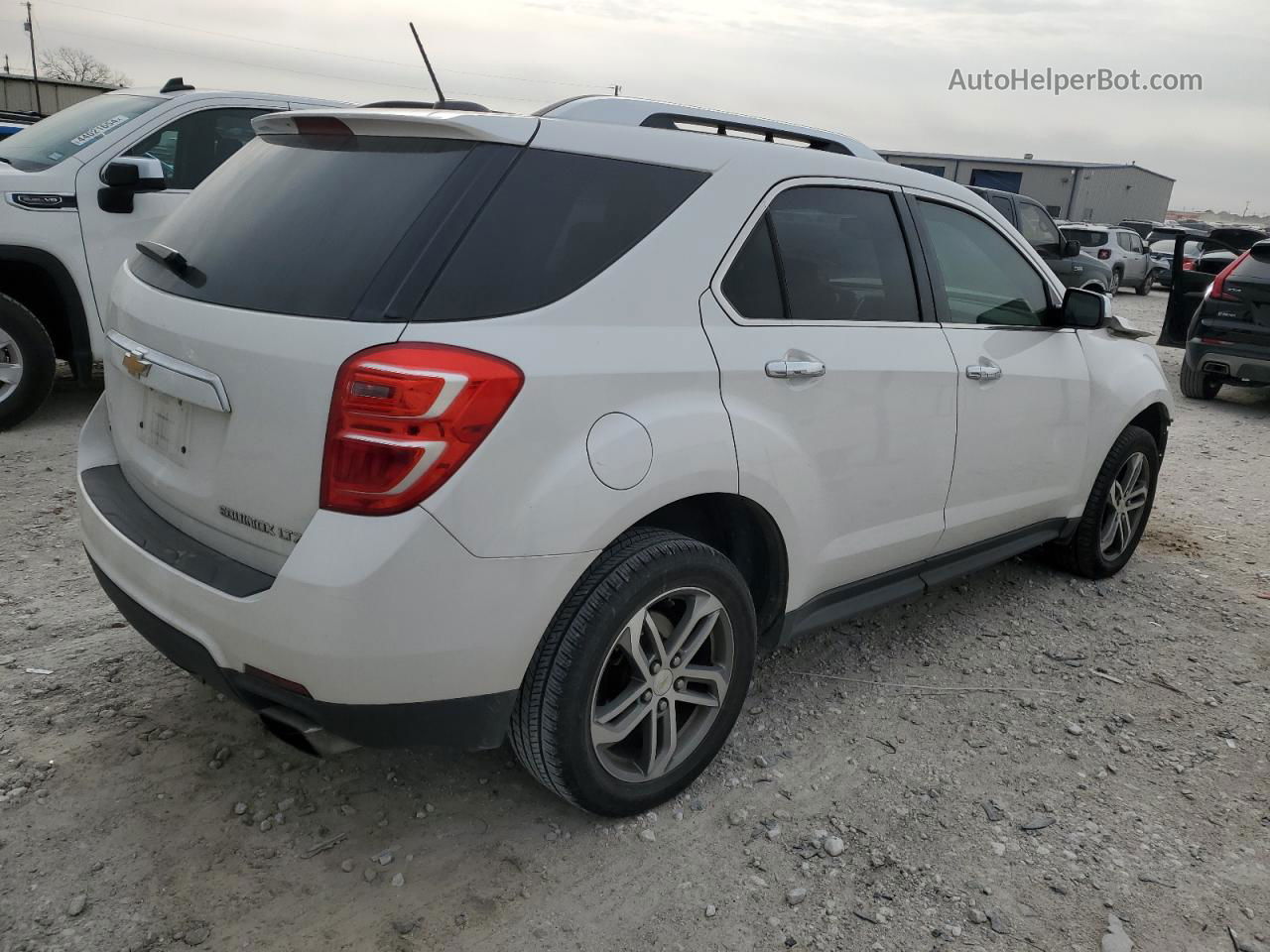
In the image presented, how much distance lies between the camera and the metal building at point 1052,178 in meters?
41.8

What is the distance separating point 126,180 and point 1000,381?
4.68 metres

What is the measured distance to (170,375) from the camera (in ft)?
8.13

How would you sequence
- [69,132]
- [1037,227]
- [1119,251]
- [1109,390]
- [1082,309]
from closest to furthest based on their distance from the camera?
[1082,309]
[1109,390]
[69,132]
[1037,227]
[1119,251]

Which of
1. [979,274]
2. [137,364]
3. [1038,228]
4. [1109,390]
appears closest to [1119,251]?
[1038,228]

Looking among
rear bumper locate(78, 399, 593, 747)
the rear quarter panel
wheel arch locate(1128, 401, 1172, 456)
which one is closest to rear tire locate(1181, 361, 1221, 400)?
wheel arch locate(1128, 401, 1172, 456)

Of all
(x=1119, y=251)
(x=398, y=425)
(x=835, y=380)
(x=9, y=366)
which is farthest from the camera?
(x=1119, y=251)

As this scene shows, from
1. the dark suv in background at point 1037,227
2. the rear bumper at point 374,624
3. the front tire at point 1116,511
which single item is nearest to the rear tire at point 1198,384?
the dark suv in background at point 1037,227

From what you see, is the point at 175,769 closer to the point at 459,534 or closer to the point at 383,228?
the point at 459,534

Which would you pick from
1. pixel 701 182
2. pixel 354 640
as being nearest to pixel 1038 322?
pixel 701 182

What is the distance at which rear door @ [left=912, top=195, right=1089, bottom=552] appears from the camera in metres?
3.49

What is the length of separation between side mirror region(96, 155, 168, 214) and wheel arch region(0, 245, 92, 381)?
1.46 ft

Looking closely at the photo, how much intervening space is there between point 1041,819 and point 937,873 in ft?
1.50

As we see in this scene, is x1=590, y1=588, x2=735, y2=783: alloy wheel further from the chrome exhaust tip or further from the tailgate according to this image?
the tailgate

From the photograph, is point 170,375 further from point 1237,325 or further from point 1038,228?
point 1038,228
